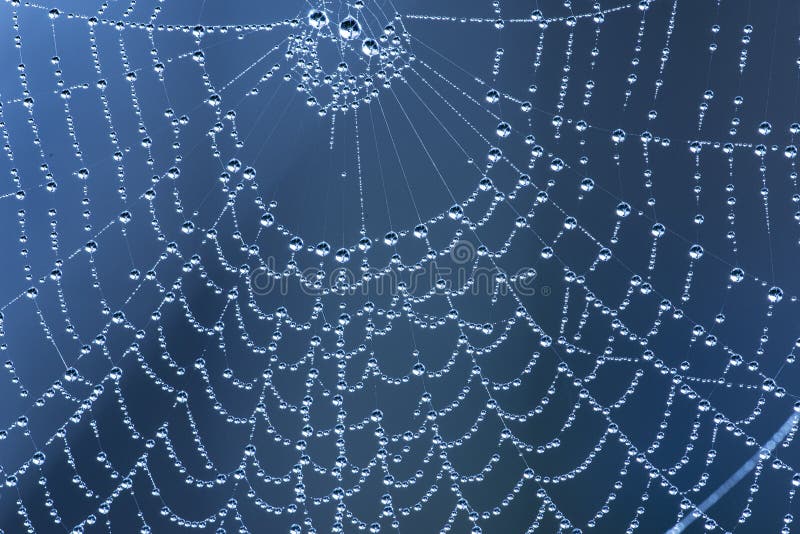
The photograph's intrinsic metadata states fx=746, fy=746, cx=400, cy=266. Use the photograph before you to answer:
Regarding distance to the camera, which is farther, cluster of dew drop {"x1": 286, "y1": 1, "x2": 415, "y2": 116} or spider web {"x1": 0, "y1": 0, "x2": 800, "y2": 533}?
cluster of dew drop {"x1": 286, "y1": 1, "x2": 415, "y2": 116}

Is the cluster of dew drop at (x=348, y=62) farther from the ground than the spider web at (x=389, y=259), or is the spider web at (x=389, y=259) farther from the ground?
the cluster of dew drop at (x=348, y=62)

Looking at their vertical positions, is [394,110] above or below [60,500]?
above

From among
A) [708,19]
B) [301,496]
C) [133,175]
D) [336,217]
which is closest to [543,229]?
[336,217]

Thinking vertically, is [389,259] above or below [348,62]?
below

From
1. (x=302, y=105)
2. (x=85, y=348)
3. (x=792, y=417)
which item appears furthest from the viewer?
(x=302, y=105)

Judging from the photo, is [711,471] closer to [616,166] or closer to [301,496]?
[616,166]

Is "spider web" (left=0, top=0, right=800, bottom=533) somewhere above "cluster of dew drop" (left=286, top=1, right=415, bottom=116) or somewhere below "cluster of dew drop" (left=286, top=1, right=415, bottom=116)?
below

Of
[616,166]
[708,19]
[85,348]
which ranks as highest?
[708,19]

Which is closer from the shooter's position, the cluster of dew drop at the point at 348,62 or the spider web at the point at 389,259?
the spider web at the point at 389,259
